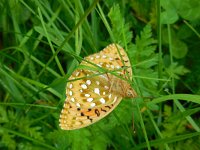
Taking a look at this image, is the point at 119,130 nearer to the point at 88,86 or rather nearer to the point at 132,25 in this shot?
the point at 88,86

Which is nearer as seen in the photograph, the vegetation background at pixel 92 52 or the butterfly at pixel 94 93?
the butterfly at pixel 94 93

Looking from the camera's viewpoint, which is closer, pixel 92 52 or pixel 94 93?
pixel 94 93

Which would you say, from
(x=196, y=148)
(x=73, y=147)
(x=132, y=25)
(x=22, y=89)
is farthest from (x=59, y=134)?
(x=132, y=25)

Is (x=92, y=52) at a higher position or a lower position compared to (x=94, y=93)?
higher

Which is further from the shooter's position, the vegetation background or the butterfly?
the vegetation background
